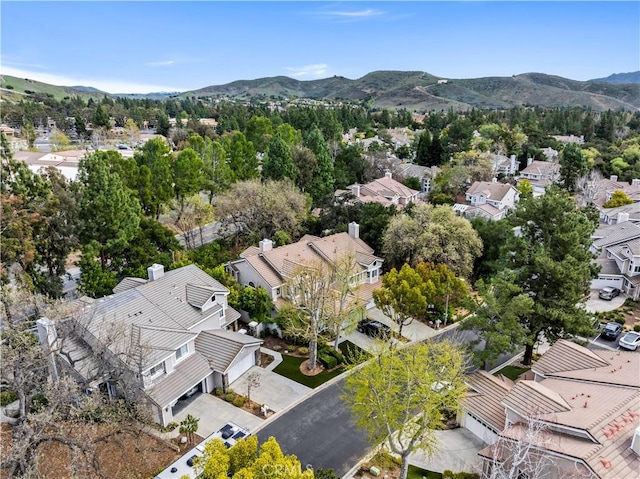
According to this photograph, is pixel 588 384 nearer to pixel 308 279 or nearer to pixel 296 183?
pixel 308 279

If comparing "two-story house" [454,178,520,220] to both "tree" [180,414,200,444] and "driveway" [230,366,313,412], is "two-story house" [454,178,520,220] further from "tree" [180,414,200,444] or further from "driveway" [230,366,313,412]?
"tree" [180,414,200,444]

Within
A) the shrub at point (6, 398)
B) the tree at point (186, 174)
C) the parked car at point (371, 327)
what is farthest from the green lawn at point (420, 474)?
the tree at point (186, 174)

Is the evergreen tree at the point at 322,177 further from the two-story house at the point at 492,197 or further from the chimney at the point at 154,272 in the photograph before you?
the chimney at the point at 154,272

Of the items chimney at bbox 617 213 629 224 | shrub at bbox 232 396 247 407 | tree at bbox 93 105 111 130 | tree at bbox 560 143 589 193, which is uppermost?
tree at bbox 93 105 111 130

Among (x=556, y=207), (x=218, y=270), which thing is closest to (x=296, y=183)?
(x=218, y=270)

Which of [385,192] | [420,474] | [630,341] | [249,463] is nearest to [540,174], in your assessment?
[385,192]

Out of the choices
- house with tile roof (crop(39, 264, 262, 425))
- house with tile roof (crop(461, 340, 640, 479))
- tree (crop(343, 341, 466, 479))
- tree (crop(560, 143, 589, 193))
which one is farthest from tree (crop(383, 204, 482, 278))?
tree (crop(560, 143, 589, 193))
